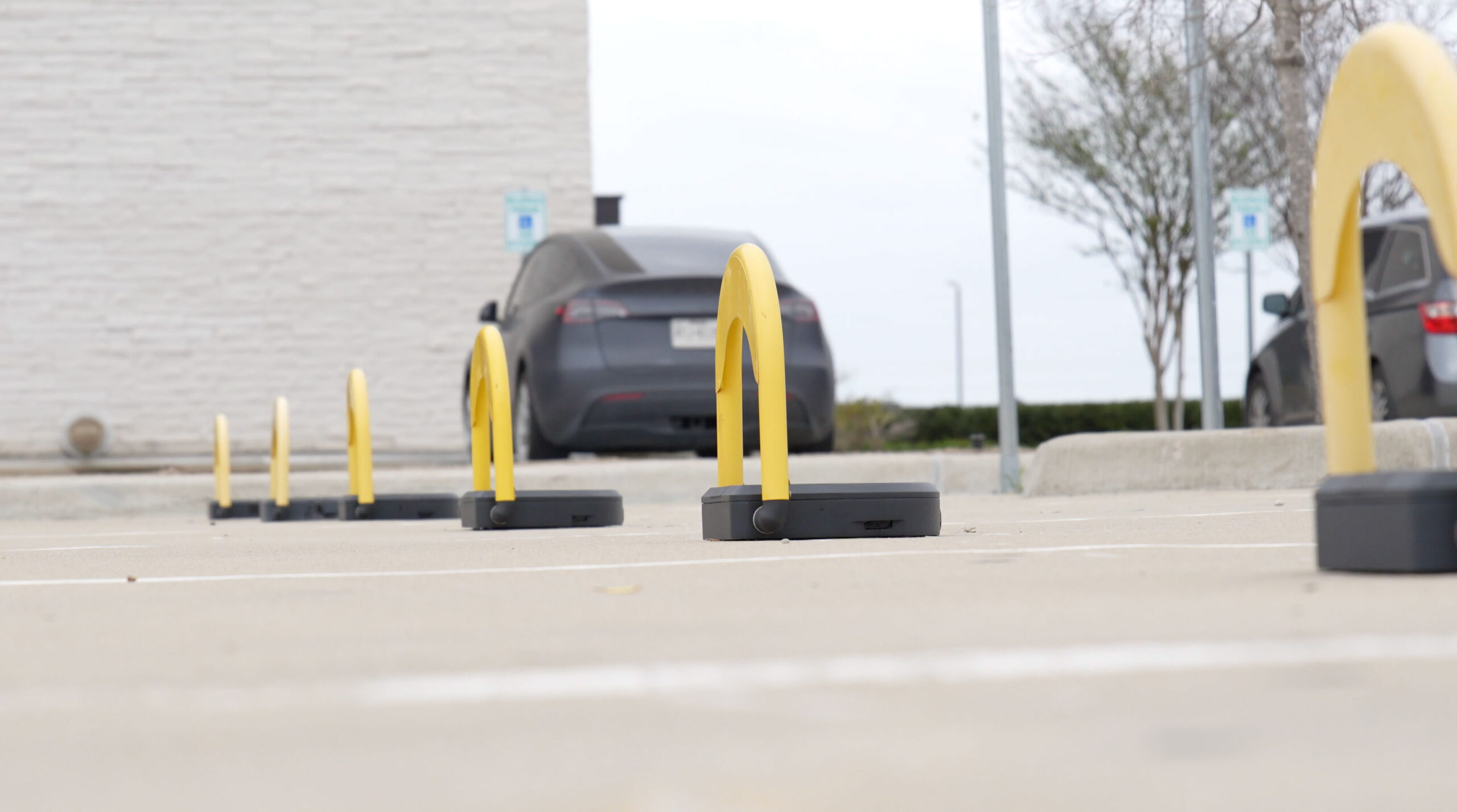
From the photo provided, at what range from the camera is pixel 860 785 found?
1.37 meters

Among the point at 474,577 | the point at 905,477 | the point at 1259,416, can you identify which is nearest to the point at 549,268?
the point at 905,477

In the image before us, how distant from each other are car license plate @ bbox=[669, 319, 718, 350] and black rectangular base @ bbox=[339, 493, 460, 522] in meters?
1.59

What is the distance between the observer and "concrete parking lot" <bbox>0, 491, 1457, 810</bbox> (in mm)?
1383

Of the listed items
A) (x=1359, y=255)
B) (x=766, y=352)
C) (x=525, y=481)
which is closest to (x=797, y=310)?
(x=525, y=481)

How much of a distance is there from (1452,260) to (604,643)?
1.47m

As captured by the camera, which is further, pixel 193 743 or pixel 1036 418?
pixel 1036 418

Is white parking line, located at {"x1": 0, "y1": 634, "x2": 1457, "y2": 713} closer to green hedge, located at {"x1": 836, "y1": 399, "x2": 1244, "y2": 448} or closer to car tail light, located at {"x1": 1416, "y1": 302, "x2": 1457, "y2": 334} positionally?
car tail light, located at {"x1": 1416, "y1": 302, "x2": 1457, "y2": 334}

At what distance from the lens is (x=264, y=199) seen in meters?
17.5

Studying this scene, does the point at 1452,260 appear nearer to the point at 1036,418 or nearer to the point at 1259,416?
the point at 1259,416

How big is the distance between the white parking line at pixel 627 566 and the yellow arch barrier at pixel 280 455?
172 inches

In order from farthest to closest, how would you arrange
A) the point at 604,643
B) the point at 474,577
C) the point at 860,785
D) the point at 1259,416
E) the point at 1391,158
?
the point at 1259,416 < the point at 474,577 < the point at 1391,158 < the point at 604,643 < the point at 860,785

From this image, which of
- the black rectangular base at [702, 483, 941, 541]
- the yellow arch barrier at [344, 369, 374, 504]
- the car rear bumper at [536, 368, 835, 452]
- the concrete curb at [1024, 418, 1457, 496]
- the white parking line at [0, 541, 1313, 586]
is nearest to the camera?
the white parking line at [0, 541, 1313, 586]

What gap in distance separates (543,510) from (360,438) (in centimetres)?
143

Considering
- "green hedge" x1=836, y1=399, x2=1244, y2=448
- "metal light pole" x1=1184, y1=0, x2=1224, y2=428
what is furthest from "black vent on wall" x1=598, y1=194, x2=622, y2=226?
"metal light pole" x1=1184, y1=0, x2=1224, y2=428
